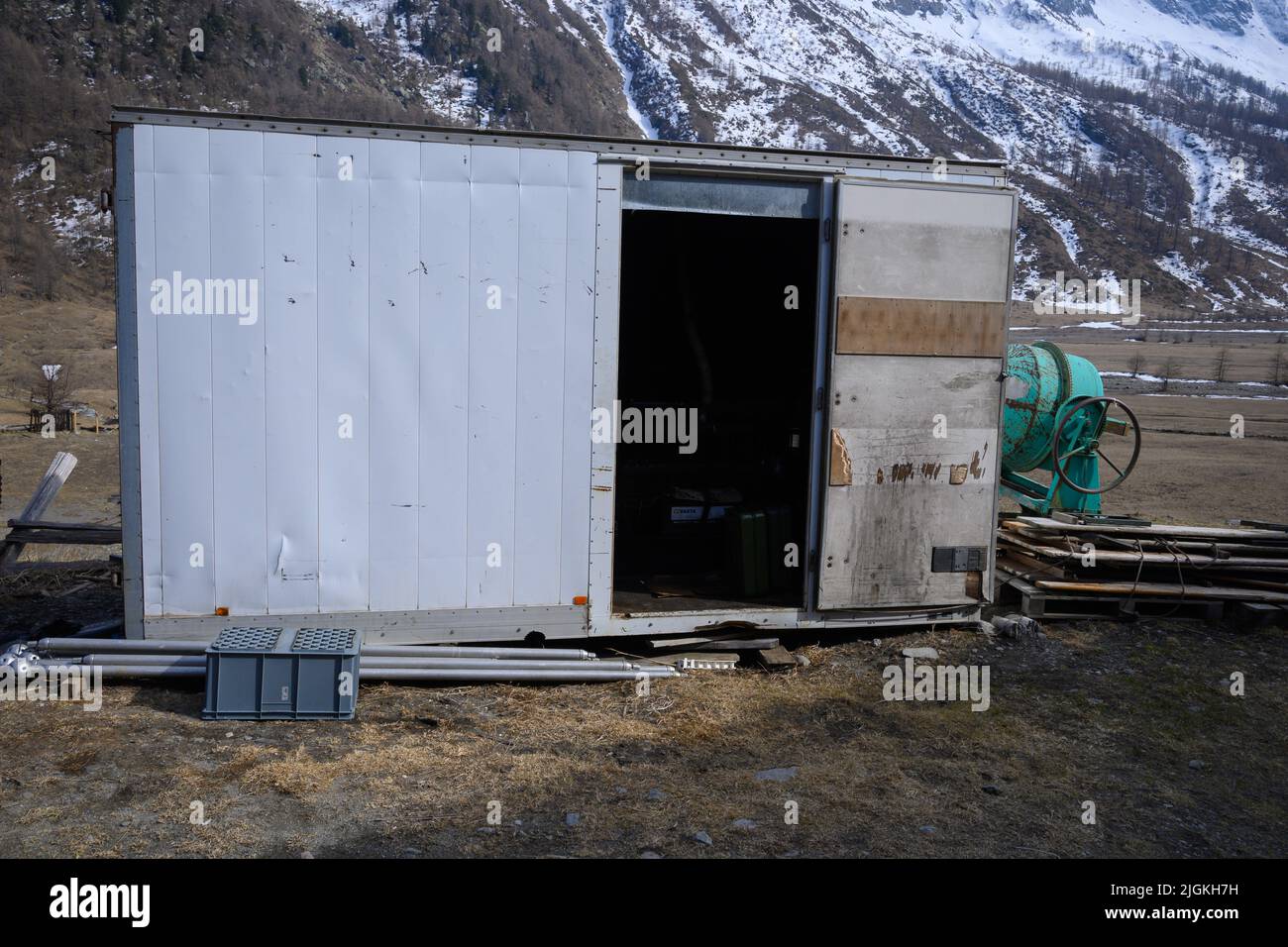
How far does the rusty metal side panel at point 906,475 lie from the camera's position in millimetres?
7211

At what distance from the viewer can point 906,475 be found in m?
7.35

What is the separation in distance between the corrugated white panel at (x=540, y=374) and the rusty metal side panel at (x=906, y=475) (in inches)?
76.0

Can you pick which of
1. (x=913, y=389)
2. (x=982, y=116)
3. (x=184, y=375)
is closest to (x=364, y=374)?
(x=184, y=375)

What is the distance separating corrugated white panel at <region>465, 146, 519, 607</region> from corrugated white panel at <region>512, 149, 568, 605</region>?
0.05 m

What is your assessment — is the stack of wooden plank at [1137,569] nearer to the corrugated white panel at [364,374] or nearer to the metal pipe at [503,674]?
the metal pipe at [503,674]

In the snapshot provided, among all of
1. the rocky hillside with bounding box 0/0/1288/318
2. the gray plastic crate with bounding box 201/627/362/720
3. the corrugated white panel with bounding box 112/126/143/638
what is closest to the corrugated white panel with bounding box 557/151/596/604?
the gray plastic crate with bounding box 201/627/362/720

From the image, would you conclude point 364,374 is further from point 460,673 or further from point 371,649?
point 460,673

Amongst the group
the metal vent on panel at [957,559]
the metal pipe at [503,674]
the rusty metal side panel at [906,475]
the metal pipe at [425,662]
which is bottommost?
the metal pipe at [503,674]

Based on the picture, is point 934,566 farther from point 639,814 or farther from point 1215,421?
point 1215,421

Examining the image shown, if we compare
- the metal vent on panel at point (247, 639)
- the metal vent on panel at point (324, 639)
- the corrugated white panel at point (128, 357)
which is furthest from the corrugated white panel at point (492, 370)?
the corrugated white panel at point (128, 357)

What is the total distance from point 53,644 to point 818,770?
4721mm

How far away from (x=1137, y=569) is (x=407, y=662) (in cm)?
581
